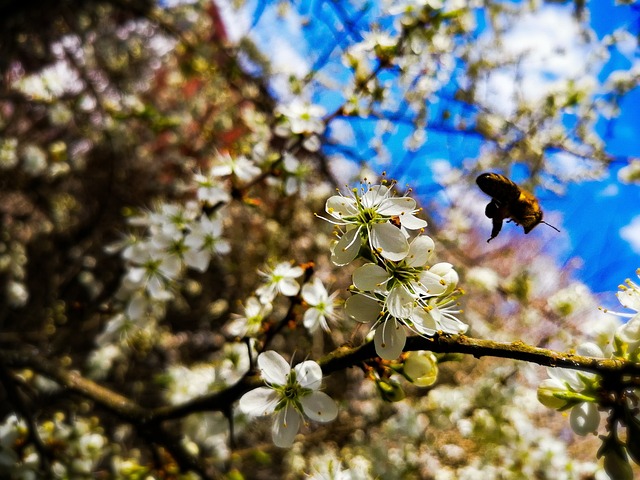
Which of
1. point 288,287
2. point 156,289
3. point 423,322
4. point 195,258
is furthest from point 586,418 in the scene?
point 156,289

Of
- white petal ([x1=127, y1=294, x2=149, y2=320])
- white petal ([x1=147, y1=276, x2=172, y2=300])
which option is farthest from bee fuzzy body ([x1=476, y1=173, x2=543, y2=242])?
white petal ([x1=127, y1=294, x2=149, y2=320])

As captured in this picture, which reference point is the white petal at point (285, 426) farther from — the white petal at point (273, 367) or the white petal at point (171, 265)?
the white petal at point (171, 265)

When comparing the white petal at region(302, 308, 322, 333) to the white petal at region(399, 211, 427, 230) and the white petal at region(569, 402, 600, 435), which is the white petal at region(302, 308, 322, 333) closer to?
the white petal at region(399, 211, 427, 230)

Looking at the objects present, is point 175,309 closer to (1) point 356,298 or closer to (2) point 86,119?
(2) point 86,119

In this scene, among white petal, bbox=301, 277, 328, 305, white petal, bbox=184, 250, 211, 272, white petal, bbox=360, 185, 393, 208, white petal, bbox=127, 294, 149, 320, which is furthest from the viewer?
white petal, bbox=127, 294, 149, 320

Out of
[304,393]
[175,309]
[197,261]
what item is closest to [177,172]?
[175,309]

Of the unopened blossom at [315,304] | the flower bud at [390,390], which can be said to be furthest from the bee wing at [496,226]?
the unopened blossom at [315,304]
